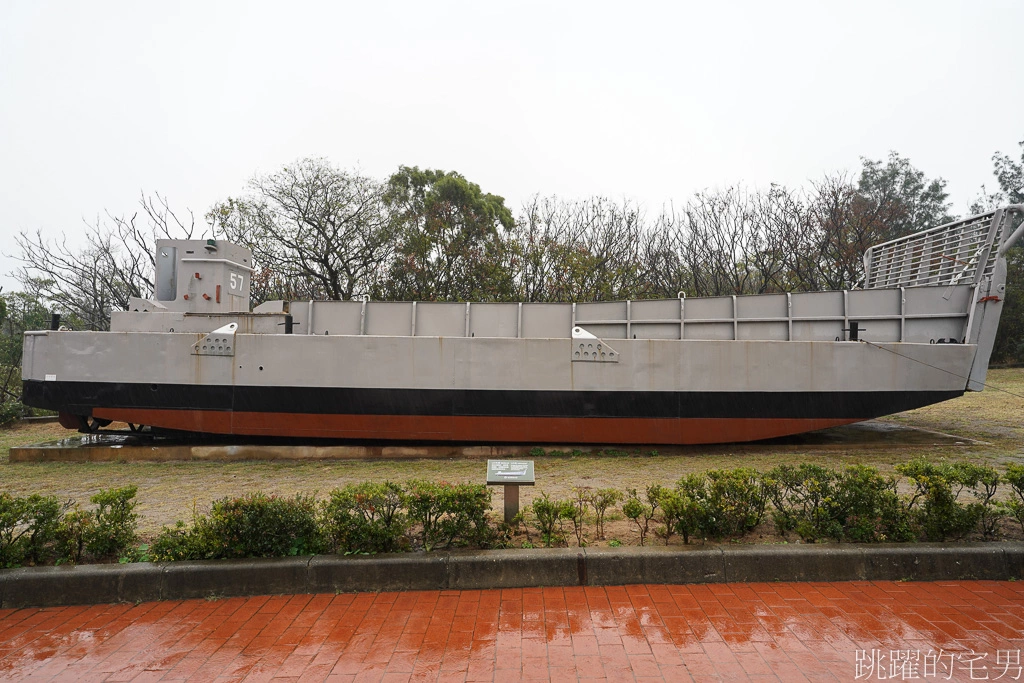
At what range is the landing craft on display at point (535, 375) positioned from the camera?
32.0 ft

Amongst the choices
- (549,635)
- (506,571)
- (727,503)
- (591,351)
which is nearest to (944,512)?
(727,503)

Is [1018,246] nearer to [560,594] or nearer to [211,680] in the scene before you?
[560,594]

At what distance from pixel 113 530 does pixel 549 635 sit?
3.55m

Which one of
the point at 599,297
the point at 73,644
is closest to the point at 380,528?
the point at 73,644

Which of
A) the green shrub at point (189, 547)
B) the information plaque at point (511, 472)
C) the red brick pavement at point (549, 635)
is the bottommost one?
the red brick pavement at point (549, 635)

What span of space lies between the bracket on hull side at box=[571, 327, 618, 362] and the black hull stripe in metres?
0.61

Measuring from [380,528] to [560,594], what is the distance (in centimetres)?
148

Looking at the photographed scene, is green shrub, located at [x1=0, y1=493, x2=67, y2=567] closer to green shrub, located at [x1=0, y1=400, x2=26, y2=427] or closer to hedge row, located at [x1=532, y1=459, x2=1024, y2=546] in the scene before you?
hedge row, located at [x1=532, y1=459, x2=1024, y2=546]

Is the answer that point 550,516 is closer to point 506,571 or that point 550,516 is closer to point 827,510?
point 506,571

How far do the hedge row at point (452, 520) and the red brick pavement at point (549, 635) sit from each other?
420 mm

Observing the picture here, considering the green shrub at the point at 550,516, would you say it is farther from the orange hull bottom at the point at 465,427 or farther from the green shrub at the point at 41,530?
the orange hull bottom at the point at 465,427

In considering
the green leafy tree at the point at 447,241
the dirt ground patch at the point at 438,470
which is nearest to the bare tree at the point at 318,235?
the green leafy tree at the point at 447,241

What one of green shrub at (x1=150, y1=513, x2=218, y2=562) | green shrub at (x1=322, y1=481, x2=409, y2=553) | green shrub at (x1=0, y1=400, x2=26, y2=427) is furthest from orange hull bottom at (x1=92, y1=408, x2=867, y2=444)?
green shrub at (x1=0, y1=400, x2=26, y2=427)

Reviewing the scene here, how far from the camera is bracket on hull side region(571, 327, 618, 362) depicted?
9992 mm
